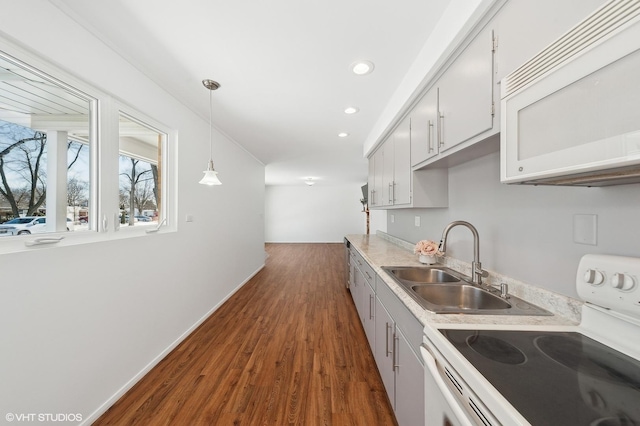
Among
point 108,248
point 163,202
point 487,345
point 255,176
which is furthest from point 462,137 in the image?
point 255,176

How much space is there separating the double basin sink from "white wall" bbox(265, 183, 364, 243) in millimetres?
7458

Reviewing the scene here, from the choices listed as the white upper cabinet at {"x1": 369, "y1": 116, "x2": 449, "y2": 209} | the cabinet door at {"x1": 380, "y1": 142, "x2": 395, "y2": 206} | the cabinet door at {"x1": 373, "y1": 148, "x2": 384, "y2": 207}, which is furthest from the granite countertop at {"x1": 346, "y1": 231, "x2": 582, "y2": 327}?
the cabinet door at {"x1": 373, "y1": 148, "x2": 384, "y2": 207}

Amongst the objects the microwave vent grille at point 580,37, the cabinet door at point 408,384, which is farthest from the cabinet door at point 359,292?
the microwave vent grille at point 580,37

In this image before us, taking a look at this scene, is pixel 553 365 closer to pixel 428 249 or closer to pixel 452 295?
pixel 452 295

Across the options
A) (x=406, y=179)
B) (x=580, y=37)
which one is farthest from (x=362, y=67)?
(x=580, y=37)

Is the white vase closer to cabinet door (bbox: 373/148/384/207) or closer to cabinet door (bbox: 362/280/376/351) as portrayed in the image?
cabinet door (bbox: 362/280/376/351)

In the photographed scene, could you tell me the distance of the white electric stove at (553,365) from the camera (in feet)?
1.80

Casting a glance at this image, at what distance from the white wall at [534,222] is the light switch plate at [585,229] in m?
0.01

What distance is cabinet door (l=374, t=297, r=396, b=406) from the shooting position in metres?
1.47

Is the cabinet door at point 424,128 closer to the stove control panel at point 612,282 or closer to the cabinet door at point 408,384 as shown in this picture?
the stove control panel at point 612,282

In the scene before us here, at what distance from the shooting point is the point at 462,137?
48.7 inches

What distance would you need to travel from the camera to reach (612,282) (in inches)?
29.8

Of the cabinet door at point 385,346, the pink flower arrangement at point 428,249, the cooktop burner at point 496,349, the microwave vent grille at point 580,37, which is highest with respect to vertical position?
the microwave vent grille at point 580,37

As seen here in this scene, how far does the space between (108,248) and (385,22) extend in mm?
2370
